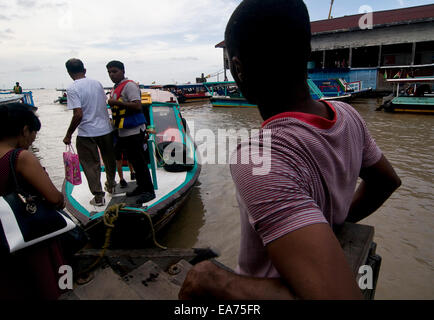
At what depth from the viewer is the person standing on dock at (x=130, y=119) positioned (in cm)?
368

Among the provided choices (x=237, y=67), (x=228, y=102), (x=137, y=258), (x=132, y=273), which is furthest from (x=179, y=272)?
(x=228, y=102)

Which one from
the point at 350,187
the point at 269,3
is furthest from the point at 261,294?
the point at 269,3

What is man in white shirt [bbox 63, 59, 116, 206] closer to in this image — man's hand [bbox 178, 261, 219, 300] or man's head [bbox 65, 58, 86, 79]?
man's head [bbox 65, 58, 86, 79]

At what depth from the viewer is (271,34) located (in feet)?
2.31

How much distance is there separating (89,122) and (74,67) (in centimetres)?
74

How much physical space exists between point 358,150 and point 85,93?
3.52 m

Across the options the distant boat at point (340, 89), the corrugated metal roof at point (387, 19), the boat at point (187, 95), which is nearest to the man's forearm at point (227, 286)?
the distant boat at point (340, 89)

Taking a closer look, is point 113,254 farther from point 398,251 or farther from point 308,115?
point 398,251

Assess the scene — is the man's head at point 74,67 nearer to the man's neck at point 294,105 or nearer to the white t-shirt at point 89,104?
the white t-shirt at point 89,104

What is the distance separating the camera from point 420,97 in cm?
1366

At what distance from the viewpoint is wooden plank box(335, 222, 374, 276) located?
39.7 inches

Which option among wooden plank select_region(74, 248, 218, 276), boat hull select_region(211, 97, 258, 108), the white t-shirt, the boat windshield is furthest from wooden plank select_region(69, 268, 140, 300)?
boat hull select_region(211, 97, 258, 108)

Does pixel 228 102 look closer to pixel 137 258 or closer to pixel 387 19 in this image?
pixel 387 19

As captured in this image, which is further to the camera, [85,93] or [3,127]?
[85,93]
